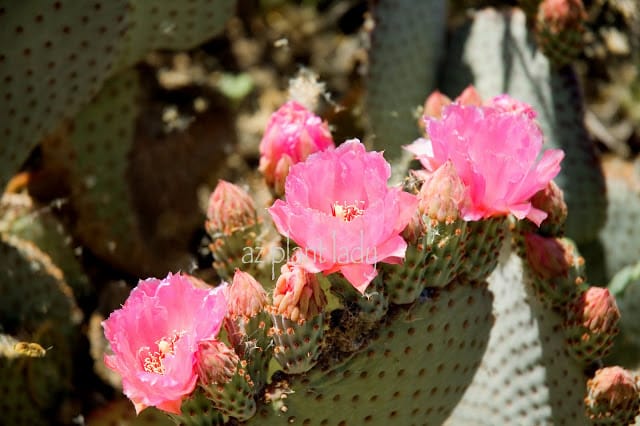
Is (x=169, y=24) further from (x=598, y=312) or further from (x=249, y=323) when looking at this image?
(x=598, y=312)

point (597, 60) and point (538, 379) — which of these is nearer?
point (538, 379)

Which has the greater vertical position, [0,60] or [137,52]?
[0,60]

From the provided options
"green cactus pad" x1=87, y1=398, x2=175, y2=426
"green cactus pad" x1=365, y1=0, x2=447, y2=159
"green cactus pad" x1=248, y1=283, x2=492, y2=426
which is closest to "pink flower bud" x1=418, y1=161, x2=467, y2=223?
"green cactus pad" x1=248, y1=283, x2=492, y2=426

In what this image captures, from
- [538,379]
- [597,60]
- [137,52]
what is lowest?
[597,60]

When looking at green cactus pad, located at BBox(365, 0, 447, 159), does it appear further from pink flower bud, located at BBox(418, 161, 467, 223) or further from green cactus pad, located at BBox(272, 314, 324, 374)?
green cactus pad, located at BBox(272, 314, 324, 374)

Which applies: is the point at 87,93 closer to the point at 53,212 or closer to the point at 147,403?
the point at 53,212

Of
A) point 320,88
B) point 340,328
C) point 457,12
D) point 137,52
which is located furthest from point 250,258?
point 457,12
